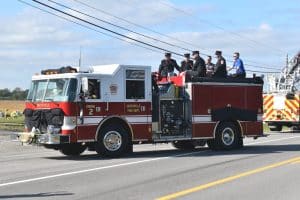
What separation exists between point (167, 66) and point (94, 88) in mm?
3756

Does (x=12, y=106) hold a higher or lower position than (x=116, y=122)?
higher

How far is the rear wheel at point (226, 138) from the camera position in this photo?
20.0m

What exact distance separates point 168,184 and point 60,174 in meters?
2.76

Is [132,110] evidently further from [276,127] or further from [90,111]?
[276,127]

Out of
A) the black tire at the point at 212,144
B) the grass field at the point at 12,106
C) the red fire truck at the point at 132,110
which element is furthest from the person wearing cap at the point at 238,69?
the grass field at the point at 12,106

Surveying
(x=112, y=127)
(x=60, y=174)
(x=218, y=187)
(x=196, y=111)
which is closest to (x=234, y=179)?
(x=218, y=187)

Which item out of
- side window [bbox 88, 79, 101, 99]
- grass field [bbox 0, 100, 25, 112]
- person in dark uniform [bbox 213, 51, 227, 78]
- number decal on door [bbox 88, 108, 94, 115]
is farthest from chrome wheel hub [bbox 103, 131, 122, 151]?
grass field [bbox 0, 100, 25, 112]

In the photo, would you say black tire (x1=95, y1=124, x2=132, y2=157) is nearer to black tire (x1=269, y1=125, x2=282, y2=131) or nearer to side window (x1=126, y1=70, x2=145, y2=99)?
side window (x1=126, y1=70, x2=145, y2=99)

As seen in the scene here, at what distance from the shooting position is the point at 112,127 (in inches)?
683

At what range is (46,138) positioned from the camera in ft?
54.4

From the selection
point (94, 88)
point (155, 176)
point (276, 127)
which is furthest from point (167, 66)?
point (276, 127)

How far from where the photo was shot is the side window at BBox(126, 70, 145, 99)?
17.8 meters

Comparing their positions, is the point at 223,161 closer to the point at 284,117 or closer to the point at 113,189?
the point at 113,189

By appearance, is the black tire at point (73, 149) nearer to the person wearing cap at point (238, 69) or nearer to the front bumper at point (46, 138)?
the front bumper at point (46, 138)
